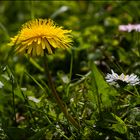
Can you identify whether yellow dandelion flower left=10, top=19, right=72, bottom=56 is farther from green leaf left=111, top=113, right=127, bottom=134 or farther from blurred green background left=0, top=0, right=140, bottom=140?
green leaf left=111, top=113, right=127, bottom=134

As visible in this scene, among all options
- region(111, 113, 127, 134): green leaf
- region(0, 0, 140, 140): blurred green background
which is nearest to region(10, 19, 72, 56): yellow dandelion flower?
region(0, 0, 140, 140): blurred green background

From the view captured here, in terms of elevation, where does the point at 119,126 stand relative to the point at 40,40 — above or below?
below

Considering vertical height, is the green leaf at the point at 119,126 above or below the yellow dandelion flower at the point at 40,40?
below

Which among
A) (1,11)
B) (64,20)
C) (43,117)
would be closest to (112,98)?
(43,117)

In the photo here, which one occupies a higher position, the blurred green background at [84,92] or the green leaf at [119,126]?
the blurred green background at [84,92]

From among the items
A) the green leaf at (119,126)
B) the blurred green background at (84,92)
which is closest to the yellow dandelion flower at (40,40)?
the blurred green background at (84,92)

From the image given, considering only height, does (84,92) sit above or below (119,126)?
above

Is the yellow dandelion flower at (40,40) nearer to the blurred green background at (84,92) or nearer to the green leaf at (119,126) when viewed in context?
the blurred green background at (84,92)

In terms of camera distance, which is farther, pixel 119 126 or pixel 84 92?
pixel 84 92
